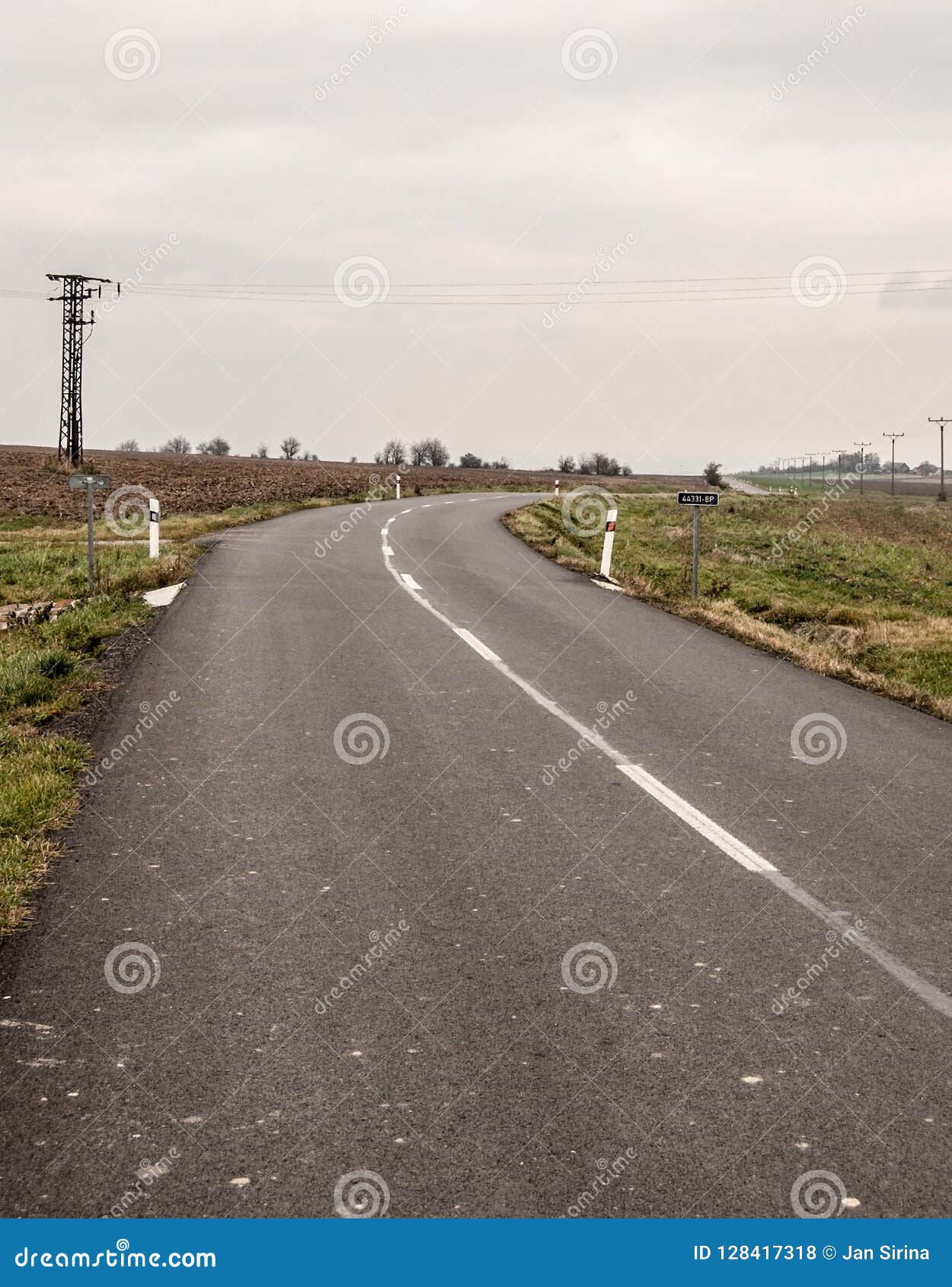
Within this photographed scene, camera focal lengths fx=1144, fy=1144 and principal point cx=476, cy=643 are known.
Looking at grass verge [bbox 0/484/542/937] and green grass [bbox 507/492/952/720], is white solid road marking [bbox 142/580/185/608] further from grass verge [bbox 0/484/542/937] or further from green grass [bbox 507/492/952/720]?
green grass [bbox 507/492/952/720]

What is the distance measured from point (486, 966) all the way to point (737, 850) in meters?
2.07

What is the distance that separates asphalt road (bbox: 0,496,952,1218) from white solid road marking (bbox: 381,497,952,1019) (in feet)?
0.07

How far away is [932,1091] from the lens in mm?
3857

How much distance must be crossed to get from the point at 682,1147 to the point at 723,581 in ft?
60.7

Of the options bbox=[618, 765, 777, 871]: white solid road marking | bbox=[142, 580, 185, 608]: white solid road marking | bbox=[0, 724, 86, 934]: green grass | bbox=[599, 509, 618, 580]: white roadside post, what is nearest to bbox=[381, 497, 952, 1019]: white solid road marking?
bbox=[618, 765, 777, 871]: white solid road marking

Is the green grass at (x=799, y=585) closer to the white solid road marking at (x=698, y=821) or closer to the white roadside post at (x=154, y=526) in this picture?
the white solid road marking at (x=698, y=821)

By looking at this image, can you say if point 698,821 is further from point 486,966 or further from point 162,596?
point 162,596

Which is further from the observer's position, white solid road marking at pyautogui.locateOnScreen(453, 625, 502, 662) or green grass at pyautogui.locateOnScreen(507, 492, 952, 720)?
green grass at pyautogui.locateOnScreen(507, 492, 952, 720)

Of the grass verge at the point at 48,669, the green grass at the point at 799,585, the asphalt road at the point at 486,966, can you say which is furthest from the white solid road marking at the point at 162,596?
the green grass at the point at 799,585

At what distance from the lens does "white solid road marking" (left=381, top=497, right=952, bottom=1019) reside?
4.68 metres

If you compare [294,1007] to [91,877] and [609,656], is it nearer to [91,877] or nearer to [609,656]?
[91,877]

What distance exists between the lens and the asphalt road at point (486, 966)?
3449mm

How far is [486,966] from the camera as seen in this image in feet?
15.8

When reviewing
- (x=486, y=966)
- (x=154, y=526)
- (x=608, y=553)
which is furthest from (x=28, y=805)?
(x=608, y=553)
